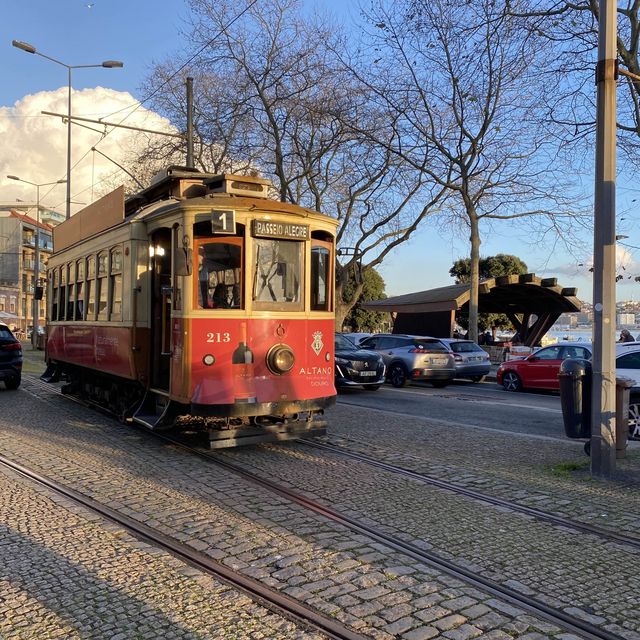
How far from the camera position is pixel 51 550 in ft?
16.0

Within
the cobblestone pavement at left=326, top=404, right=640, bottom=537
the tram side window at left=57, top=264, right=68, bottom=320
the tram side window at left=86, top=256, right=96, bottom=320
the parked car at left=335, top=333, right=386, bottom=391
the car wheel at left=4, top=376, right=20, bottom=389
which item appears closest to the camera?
the cobblestone pavement at left=326, top=404, right=640, bottom=537

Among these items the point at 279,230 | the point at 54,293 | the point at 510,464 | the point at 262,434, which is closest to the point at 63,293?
the point at 54,293

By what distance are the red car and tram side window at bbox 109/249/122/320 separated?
39.9 feet

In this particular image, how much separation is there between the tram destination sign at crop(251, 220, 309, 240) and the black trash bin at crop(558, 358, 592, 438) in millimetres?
3708

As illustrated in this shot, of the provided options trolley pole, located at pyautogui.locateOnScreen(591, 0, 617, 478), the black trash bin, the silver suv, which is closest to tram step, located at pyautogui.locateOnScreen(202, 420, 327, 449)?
the black trash bin

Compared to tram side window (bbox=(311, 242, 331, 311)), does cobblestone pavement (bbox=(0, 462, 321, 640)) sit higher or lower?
lower

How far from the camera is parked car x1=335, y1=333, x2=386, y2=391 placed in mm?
16516

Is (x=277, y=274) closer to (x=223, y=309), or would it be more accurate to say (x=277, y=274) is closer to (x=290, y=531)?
(x=223, y=309)

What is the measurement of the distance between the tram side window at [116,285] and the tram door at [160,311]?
0.80 metres

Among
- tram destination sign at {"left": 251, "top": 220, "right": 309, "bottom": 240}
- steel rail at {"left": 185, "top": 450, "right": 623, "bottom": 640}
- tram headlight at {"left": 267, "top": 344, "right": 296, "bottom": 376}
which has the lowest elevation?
steel rail at {"left": 185, "top": 450, "right": 623, "bottom": 640}

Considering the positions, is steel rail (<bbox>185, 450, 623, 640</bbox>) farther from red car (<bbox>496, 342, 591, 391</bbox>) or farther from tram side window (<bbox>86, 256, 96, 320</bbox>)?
red car (<bbox>496, 342, 591, 391</bbox>)

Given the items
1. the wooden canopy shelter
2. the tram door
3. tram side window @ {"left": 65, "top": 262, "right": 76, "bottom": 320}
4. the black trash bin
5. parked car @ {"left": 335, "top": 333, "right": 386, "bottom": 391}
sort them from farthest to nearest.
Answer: the wooden canopy shelter < parked car @ {"left": 335, "top": 333, "right": 386, "bottom": 391} < tram side window @ {"left": 65, "top": 262, "right": 76, "bottom": 320} < the tram door < the black trash bin

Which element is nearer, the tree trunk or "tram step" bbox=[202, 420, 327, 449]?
"tram step" bbox=[202, 420, 327, 449]

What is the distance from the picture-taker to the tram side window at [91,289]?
11164 millimetres
